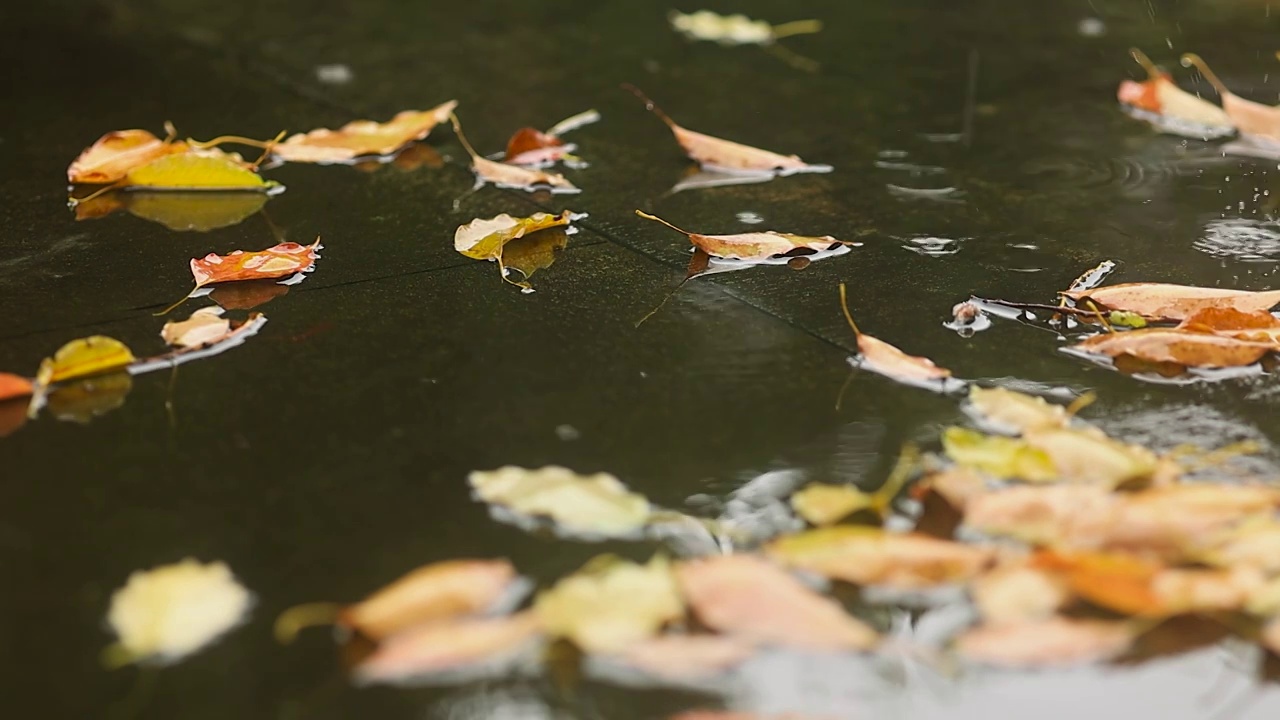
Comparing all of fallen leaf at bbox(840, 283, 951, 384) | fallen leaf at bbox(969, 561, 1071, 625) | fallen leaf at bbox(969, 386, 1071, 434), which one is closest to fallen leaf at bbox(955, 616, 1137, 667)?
fallen leaf at bbox(969, 561, 1071, 625)

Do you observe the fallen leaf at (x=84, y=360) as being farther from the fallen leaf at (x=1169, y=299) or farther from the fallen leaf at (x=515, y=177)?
the fallen leaf at (x=1169, y=299)

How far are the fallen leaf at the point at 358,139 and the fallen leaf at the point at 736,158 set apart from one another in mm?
432

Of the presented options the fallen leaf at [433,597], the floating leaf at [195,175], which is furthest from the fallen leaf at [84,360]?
the floating leaf at [195,175]

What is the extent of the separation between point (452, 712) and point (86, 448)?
0.51 meters

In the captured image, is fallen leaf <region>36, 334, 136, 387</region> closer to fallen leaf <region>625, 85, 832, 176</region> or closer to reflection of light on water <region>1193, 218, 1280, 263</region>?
fallen leaf <region>625, 85, 832, 176</region>

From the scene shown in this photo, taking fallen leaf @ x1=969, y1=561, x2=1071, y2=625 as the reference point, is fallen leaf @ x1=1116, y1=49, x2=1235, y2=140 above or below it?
below

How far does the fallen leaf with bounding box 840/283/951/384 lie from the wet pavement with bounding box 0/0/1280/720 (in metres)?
0.02

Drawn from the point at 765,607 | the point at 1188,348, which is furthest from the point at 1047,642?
the point at 1188,348

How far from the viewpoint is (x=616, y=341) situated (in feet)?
4.31

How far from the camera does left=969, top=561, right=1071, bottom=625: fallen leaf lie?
0.87 m

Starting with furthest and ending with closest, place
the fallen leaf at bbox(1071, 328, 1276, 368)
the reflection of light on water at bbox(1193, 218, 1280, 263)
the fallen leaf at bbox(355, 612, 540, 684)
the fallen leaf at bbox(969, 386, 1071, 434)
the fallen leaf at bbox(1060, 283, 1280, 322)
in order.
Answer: the reflection of light on water at bbox(1193, 218, 1280, 263)
the fallen leaf at bbox(1060, 283, 1280, 322)
the fallen leaf at bbox(1071, 328, 1276, 368)
the fallen leaf at bbox(969, 386, 1071, 434)
the fallen leaf at bbox(355, 612, 540, 684)

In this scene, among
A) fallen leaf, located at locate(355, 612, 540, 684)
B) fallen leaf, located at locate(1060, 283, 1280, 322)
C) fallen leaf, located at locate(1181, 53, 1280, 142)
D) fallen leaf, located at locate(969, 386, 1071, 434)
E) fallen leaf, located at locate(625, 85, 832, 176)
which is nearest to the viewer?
fallen leaf, located at locate(355, 612, 540, 684)

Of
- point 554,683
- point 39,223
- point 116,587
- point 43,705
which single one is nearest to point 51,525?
point 116,587

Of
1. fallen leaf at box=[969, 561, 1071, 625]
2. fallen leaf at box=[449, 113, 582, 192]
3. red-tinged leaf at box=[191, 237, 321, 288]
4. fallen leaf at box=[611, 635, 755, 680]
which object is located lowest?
fallen leaf at box=[449, 113, 582, 192]
